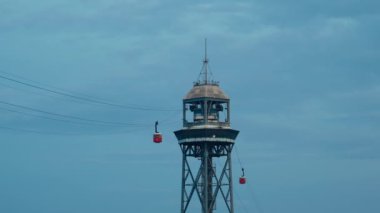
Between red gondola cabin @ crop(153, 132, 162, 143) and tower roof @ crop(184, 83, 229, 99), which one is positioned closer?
red gondola cabin @ crop(153, 132, 162, 143)

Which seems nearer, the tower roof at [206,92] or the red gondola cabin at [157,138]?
the red gondola cabin at [157,138]

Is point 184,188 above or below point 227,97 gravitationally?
below

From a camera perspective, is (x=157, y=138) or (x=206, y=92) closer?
(x=157, y=138)

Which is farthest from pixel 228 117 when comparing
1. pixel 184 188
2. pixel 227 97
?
pixel 184 188

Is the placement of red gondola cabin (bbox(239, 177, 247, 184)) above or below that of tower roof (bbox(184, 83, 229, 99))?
below

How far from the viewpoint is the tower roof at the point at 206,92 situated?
192375 millimetres

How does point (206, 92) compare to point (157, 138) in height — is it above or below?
above

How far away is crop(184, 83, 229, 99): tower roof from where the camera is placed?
7574 inches

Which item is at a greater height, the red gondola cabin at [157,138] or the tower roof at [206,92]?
the tower roof at [206,92]

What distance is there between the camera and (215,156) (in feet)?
636

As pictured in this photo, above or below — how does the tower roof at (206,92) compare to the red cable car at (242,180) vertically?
above

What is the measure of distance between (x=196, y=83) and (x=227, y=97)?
660 cm

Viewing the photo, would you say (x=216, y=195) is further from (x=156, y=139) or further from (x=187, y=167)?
(x=156, y=139)

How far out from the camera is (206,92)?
192375 millimetres
